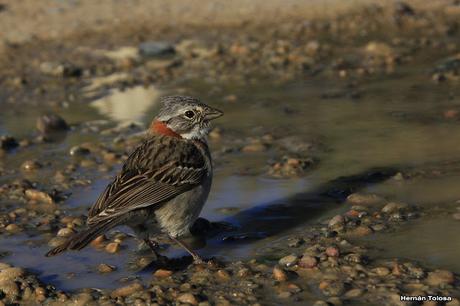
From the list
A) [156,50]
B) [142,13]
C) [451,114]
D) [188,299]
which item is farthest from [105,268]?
[142,13]

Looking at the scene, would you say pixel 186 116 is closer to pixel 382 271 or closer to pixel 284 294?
pixel 284 294

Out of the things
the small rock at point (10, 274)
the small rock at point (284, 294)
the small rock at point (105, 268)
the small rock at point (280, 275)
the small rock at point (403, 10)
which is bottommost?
the small rock at point (105, 268)

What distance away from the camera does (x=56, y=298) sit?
8.12 metres

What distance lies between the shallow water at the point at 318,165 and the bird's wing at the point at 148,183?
2.03 ft

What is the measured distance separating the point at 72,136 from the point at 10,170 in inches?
67.3

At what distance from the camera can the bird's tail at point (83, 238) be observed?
806 cm

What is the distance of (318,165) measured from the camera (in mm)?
11500

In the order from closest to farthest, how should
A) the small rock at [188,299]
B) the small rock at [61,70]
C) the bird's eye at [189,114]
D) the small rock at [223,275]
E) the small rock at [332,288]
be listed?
the small rock at [332,288] → the small rock at [188,299] → the small rock at [223,275] → the bird's eye at [189,114] → the small rock at [61,70]

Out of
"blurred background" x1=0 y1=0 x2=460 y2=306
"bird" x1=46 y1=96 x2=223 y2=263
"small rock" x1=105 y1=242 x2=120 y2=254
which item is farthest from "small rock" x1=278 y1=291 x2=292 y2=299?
"small rock" x1=105 y1=242 x2=120 y2=254

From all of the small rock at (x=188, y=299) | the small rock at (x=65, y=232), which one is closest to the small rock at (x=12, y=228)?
the small rock at (x=65, y=232)

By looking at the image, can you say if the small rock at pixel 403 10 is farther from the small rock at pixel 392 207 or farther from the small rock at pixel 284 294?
the small rock at pixel 284 294

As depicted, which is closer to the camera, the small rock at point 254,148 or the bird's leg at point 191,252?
the bird's leg at point 191,252

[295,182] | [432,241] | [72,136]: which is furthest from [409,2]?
[432,241]

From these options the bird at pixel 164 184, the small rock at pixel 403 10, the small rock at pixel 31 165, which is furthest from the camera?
the small rock at pixel 403 10
